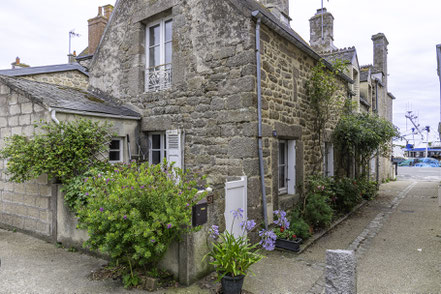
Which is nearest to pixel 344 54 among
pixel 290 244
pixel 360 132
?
pixel 360 132

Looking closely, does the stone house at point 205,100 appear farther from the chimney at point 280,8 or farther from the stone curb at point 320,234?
the chimney at point 280,8

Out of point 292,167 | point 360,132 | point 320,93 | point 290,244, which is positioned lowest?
point 290,244

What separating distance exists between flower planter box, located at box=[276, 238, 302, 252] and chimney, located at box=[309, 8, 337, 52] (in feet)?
32.7

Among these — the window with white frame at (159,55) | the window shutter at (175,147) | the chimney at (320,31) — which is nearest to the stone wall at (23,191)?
the window shutter at (175,147)

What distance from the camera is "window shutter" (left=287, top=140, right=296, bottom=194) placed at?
7.28m

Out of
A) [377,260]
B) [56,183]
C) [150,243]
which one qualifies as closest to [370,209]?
[377,260]

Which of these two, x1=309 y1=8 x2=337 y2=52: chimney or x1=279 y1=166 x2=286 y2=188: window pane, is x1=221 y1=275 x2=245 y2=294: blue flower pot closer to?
x1=279 y1=166 x2=286 y2=188: window pane

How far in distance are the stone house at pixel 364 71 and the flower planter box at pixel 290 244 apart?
566 centimetres

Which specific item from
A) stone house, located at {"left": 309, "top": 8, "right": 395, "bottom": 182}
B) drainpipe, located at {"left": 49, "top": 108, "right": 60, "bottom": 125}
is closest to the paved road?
drainpipe, located at {"left": 49, "top": 108, "right": 60, "bottom": 125}

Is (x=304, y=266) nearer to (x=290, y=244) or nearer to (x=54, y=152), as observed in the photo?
(x=290, y=244)

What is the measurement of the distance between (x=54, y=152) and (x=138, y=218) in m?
2.68

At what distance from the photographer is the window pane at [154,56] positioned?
7771 millimetres

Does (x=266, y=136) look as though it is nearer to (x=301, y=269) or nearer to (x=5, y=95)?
(x=301, y=269)

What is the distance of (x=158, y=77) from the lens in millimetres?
7676
